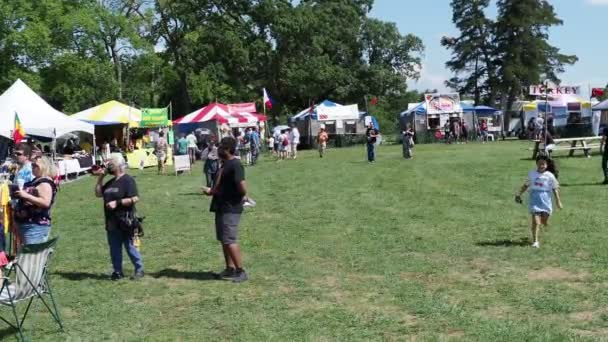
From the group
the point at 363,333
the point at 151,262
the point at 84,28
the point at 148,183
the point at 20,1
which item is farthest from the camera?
the point at 84,28

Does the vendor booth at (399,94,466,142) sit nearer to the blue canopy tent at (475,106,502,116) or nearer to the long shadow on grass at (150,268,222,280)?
the blue canopy tent at (475,106,502,116)

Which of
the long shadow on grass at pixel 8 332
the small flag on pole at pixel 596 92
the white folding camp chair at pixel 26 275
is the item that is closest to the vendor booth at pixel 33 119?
the long shadow on grass at pixel 8 332

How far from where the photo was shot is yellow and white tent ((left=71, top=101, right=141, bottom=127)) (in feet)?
108

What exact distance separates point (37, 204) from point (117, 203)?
0.93 metres

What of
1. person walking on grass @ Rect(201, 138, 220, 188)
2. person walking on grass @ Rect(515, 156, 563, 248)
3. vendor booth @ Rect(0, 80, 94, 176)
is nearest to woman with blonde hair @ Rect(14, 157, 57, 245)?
person walking on grass @ Rect(515, 156, 563, 248)

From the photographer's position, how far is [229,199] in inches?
306

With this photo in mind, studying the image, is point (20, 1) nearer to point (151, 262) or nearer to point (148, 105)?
point (148, 105)

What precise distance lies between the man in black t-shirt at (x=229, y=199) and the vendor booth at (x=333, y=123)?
3509cm

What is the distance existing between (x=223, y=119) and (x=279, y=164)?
25.2 feet

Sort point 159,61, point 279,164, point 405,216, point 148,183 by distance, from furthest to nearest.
→ point 159,61, point 279,164, point 148,183, point 405,216

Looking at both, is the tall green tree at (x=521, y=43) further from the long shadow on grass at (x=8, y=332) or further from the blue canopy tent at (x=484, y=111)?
the long shadow on grass at (x=8, y=332)

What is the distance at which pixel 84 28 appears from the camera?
46.1 meters

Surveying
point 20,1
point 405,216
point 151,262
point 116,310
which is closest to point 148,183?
point 405,216

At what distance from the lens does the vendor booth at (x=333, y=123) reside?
145 ft
